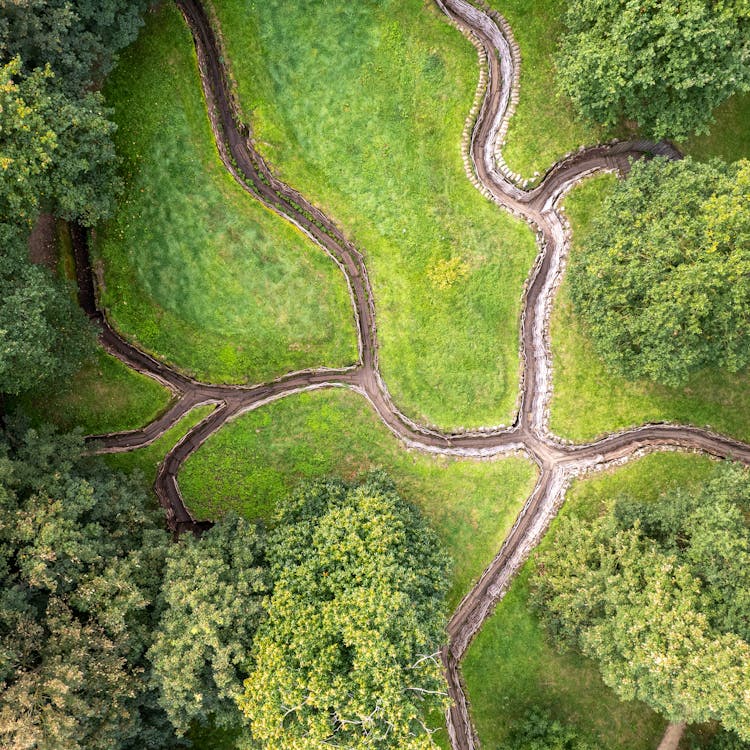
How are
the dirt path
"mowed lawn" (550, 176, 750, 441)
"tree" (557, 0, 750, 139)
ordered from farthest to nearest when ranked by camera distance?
"mowed lawn" (550, 176, 750, 441) → the dirt path → "tree" (557, 0, 750, 139)

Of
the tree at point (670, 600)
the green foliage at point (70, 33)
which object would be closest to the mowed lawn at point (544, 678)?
the tree at point (670, 600)

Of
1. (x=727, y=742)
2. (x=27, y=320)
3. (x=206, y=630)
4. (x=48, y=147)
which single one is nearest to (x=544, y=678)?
(x=727, y=742)

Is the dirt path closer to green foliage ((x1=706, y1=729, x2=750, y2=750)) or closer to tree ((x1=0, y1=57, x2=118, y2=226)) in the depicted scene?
green foliage ((x1=706, y1=729, x2=750, y2=750))

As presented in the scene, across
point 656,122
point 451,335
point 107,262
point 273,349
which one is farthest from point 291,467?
point 656,122

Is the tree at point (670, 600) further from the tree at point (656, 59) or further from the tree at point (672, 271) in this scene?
the tree at point (656, 59)

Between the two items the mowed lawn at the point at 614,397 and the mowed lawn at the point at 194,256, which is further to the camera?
the mowed lawn at the point at 614,397

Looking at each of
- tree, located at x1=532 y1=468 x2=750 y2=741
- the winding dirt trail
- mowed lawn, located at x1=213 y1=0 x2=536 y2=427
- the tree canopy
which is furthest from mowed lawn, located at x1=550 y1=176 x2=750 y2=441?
the tree canopy
